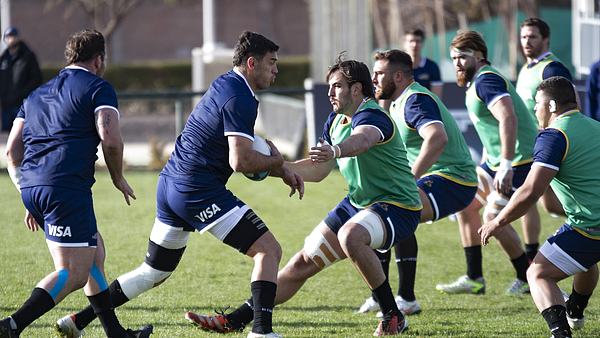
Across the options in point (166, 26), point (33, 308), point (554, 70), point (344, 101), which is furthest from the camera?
point (166, 26)

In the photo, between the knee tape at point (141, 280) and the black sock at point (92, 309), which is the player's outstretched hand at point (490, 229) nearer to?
the knee tape at point (141, 280)

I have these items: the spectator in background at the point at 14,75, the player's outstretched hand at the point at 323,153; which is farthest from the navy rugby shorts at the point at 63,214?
the spectator in background at the point at 14,75

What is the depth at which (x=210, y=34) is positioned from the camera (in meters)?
19.5

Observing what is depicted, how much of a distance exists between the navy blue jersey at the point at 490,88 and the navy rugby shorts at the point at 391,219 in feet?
5.13

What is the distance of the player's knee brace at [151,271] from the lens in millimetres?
4102

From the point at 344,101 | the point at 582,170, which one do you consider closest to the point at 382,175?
the point at 344,101

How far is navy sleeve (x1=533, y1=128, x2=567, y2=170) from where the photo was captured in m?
3.63

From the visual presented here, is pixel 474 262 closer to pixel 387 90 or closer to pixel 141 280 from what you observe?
pixel 387 90

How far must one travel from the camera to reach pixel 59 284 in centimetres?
355

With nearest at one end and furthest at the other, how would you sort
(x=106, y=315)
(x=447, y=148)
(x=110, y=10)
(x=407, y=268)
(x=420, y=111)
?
1. (x=106, y=315)
2. (x=420, y=111)
3. (x=407, y=268)
4. (x=447, y=148)
5. (x=110, y=10)

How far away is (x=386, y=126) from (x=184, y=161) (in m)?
1.32

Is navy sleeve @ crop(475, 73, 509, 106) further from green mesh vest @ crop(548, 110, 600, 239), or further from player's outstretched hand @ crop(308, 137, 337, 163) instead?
player's outstretched hand @ crop(308, 137, 337, 163)

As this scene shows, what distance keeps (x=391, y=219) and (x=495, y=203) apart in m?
1.73

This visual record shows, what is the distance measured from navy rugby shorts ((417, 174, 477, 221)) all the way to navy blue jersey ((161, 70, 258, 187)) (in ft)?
5.58
